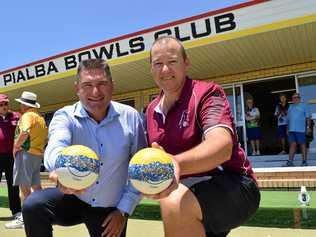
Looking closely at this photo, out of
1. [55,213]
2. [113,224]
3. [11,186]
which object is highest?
[55,213]

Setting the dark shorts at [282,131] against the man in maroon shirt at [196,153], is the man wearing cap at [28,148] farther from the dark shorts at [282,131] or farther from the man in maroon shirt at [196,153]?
the dark shorts at [282,131]

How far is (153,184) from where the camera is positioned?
1.92 metres

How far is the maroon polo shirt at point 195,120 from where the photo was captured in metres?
2.26

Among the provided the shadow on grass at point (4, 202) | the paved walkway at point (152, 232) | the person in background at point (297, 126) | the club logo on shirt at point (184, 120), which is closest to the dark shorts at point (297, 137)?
the person in background at point (297, 126)

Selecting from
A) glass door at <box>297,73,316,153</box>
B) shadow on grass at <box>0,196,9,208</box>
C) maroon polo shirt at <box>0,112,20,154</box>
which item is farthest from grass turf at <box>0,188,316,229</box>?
glass door at <box>297,73,316,153</box>

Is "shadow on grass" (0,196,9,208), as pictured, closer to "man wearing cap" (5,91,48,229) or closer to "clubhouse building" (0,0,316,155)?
"man wearing cap" (5,91,48,229)

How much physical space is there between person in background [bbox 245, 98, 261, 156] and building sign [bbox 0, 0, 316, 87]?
9.52 ft

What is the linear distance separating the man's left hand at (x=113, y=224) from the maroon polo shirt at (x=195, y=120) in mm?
630

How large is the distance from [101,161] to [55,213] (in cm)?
44

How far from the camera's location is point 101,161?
2.84 m

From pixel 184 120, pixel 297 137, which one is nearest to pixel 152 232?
pixel 184 120

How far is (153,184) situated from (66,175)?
0.51 metres

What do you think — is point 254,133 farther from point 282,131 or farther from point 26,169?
point 26,169

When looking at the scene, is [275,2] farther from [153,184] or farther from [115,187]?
[153,184]
